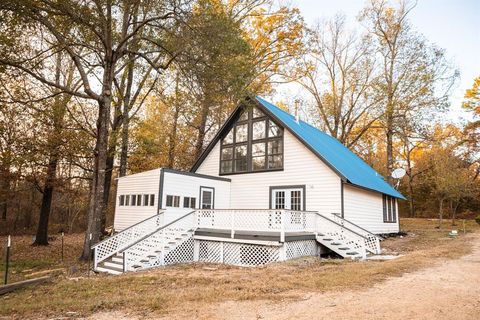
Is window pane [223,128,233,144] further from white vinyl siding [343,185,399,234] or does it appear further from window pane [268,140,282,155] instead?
white vinyl siding [343,185,399,234]

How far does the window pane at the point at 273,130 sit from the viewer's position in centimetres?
1803

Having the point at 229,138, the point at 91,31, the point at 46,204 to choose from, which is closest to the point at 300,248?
the point at 229,138

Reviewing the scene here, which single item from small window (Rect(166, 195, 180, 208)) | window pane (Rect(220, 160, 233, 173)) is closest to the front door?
small window (Rect(166, 195, 180, 208))

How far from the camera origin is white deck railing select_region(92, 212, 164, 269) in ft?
39.2

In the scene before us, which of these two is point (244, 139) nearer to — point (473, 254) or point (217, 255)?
point (217, 255)

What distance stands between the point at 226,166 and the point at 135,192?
5.44 metres

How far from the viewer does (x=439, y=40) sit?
27.2 metres

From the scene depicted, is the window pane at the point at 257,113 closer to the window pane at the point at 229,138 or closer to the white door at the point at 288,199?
the window pane at the point at 229,138

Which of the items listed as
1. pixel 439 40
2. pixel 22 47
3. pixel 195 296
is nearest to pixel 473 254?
pixel 195 296

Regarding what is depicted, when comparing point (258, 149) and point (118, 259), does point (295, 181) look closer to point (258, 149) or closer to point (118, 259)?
point (258, 149)

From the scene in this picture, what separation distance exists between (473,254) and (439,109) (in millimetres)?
18867

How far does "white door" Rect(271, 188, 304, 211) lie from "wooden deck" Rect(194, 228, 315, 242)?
3458mm

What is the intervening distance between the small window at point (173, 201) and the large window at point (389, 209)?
1337 centimetres

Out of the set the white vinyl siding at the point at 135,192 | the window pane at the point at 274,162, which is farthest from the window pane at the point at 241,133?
the white vinyl siding at the point at 135,192
